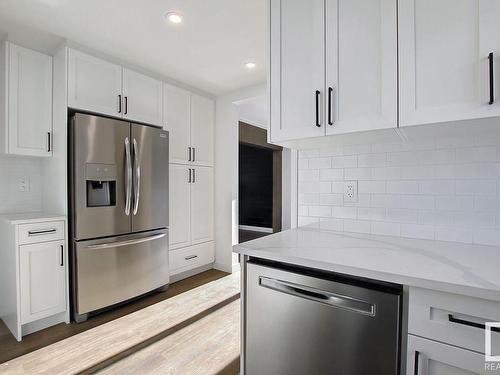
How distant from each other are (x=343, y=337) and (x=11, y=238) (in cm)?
242

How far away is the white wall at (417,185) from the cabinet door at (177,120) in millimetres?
1859

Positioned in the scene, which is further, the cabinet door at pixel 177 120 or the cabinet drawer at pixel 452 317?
the cabinet door at pixel 177 120

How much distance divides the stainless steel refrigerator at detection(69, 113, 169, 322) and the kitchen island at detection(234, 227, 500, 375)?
1677 mm

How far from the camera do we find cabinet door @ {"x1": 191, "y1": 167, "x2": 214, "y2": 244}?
3.34m

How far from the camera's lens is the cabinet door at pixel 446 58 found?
0.93 m

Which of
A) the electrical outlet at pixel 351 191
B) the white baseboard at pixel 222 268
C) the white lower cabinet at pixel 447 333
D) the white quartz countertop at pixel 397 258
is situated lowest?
the white baseboard at pixel 222 268

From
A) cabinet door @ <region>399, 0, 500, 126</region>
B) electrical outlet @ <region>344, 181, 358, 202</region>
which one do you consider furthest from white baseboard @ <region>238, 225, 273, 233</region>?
cabinet door @ <region>399, 0, 500, 126</region>

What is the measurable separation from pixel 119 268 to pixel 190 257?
3.19 ft

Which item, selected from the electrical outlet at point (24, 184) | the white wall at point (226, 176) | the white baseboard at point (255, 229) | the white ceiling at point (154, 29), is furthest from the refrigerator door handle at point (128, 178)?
the white baseboard at point (255, 229)

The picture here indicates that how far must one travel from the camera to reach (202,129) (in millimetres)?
3438

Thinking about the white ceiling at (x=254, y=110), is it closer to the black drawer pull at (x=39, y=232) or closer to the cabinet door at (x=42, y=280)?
the black drawer pull at (x=39, y=232)

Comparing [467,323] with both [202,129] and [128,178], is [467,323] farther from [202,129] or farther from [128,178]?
[202,129]

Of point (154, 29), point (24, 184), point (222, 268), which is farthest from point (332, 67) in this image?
point (222, 268)

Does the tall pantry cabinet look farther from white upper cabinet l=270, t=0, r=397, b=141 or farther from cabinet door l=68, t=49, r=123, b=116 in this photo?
white upper cabinet l=270, t=0, r=397, b=141
